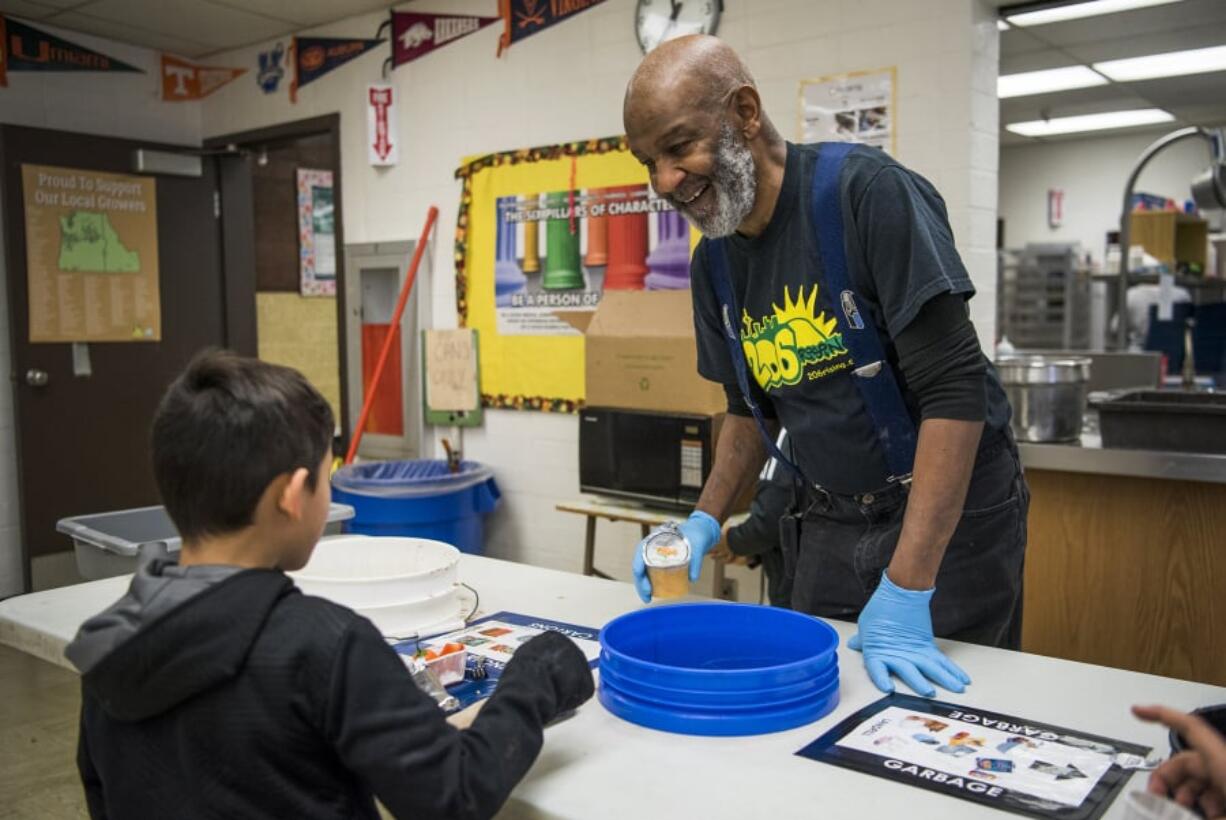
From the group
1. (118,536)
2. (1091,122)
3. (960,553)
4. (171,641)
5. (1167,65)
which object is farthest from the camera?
(1091,122)

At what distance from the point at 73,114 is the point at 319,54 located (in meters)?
1.26

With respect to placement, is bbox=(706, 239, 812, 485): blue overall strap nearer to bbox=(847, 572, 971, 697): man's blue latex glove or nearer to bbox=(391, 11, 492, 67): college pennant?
bbox=(847, 572, 971, 697): man's blue latex glove

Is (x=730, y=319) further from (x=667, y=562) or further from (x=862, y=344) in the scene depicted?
(x=667, y=562)

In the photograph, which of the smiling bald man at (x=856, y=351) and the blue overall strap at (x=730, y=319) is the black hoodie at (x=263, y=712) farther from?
the blue overall strap at (x=730, y=319)

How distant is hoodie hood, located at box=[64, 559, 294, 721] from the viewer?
91 centimetres

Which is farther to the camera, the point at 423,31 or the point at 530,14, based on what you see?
the point at 423,31

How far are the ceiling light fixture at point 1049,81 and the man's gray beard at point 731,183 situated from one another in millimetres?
4777

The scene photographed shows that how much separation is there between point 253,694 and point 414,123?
3874mm

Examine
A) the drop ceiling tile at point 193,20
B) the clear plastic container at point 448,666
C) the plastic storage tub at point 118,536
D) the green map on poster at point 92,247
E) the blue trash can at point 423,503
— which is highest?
the drop ceiling tile at point 193,20

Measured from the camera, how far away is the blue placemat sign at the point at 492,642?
132 cm

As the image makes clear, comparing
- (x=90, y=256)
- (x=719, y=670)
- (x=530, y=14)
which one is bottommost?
(x=719, y=670)

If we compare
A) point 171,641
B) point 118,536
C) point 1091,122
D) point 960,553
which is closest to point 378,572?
point 171,641

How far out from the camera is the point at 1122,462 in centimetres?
269

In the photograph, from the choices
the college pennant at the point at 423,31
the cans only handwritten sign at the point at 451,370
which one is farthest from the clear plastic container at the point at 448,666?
the college pennant at the point at 423,31
